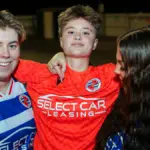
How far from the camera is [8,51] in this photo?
2039mm

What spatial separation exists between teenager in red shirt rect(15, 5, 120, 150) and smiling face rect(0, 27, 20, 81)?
19 centimetres

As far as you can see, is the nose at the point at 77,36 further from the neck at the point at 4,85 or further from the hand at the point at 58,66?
the neck at the point at 4,85

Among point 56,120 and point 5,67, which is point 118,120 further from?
point 5,67

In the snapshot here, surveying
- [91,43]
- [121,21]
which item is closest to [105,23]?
[121,21]

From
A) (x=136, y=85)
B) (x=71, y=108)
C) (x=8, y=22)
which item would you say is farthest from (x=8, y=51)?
(x=136, y=85)

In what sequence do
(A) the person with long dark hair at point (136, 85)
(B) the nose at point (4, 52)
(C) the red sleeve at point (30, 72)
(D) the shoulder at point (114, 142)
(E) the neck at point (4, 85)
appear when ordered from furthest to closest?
1. (C) the red sleeve at point (30, 72)
2. (E) the neck at point (4, 85)
3. (B) the nose at point (4, 52)
4. (D) the shoulder at point (114, 142)
5. (A) the person with long dark hair at point (136, 85)

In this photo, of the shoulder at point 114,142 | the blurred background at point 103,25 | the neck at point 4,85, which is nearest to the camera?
the shoulder at point 114,142

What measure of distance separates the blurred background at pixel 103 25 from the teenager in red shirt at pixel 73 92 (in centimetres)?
635

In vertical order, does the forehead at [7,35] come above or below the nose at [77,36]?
above

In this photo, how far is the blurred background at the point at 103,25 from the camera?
1047 cm

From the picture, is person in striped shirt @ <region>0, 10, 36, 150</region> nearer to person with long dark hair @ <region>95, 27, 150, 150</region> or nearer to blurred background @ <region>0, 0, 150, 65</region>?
person with long dark hair @ <region>95, 27, 150, 150</region>

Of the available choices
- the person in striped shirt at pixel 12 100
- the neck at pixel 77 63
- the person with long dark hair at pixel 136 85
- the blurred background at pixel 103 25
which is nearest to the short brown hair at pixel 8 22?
the person in striped shirt at pixel 12 100

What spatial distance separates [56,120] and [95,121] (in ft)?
0.83

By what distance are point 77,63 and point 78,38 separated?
193 millimetres
